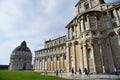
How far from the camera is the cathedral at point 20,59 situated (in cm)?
12700

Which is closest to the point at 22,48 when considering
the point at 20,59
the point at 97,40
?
the point at 20,59

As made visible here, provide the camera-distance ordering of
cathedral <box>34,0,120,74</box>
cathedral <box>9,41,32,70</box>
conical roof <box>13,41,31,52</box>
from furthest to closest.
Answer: conical roof <box>13,41,31,52</box>
cathedral <box>9,41,32,70</box>
cathedral <box>34,0,120,74</box>

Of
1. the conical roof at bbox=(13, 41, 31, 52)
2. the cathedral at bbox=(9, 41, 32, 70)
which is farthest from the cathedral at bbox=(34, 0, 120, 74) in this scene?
the conical roof at bbox=(13, 41, 31, 52)

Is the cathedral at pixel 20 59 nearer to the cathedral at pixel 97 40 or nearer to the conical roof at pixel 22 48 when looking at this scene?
the conical roof at pixel 22 48

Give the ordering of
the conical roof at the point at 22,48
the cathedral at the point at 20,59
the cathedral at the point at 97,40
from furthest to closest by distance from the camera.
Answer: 1. the conical roof at the point at 22,48
2. the cathedral at the point at 20,59
3. the cathedral at the point at 97,40

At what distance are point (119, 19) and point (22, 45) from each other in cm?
11901

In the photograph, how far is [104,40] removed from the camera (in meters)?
36.8

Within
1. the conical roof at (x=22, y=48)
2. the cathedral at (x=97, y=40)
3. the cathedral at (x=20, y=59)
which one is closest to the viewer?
the cathedral at (x=97, y=40)

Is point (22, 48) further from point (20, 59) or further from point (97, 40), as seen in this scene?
point (97, 40)

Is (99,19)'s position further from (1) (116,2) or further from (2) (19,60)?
(2) (19,60)

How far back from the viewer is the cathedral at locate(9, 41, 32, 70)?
127 metres

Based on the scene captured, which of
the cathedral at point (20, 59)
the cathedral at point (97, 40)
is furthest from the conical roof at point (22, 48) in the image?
the cathedral at point (97, 40)

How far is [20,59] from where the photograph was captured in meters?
130

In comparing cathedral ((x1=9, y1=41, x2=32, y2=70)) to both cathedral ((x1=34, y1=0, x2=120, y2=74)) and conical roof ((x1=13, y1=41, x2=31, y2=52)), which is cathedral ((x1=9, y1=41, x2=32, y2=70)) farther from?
cathedral ((x1=34, y1=0, x2=120, y2=74))
